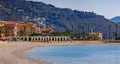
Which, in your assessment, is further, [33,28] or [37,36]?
[33,28]

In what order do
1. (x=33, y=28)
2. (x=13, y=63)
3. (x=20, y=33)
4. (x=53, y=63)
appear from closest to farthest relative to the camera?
(x=13, y=63)
(x=53, y=63)
(x=20, y=33)
(x=33, y=28)

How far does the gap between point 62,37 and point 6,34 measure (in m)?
24.5

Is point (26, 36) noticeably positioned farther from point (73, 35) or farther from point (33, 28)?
point (33, 28)

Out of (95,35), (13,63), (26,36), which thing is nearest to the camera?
(13,63)

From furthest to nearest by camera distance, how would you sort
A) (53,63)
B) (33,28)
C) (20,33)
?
1. (33,28)
2. (20,33)
3. (53,63)

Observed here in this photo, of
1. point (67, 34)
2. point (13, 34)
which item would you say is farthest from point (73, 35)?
point (13, 34)

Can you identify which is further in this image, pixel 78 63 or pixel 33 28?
A: pixel 33 28

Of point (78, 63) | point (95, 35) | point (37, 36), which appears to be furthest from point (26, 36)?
point (78, 63)

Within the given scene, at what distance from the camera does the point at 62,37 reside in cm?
15088

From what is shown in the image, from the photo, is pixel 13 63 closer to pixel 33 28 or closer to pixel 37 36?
pixel 37 36

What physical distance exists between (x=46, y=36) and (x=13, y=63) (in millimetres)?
115762

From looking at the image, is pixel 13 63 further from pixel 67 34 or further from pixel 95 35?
pixel 95 35

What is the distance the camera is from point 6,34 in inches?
6088

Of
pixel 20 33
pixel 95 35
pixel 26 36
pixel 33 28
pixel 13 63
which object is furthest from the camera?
pixel 33 28
